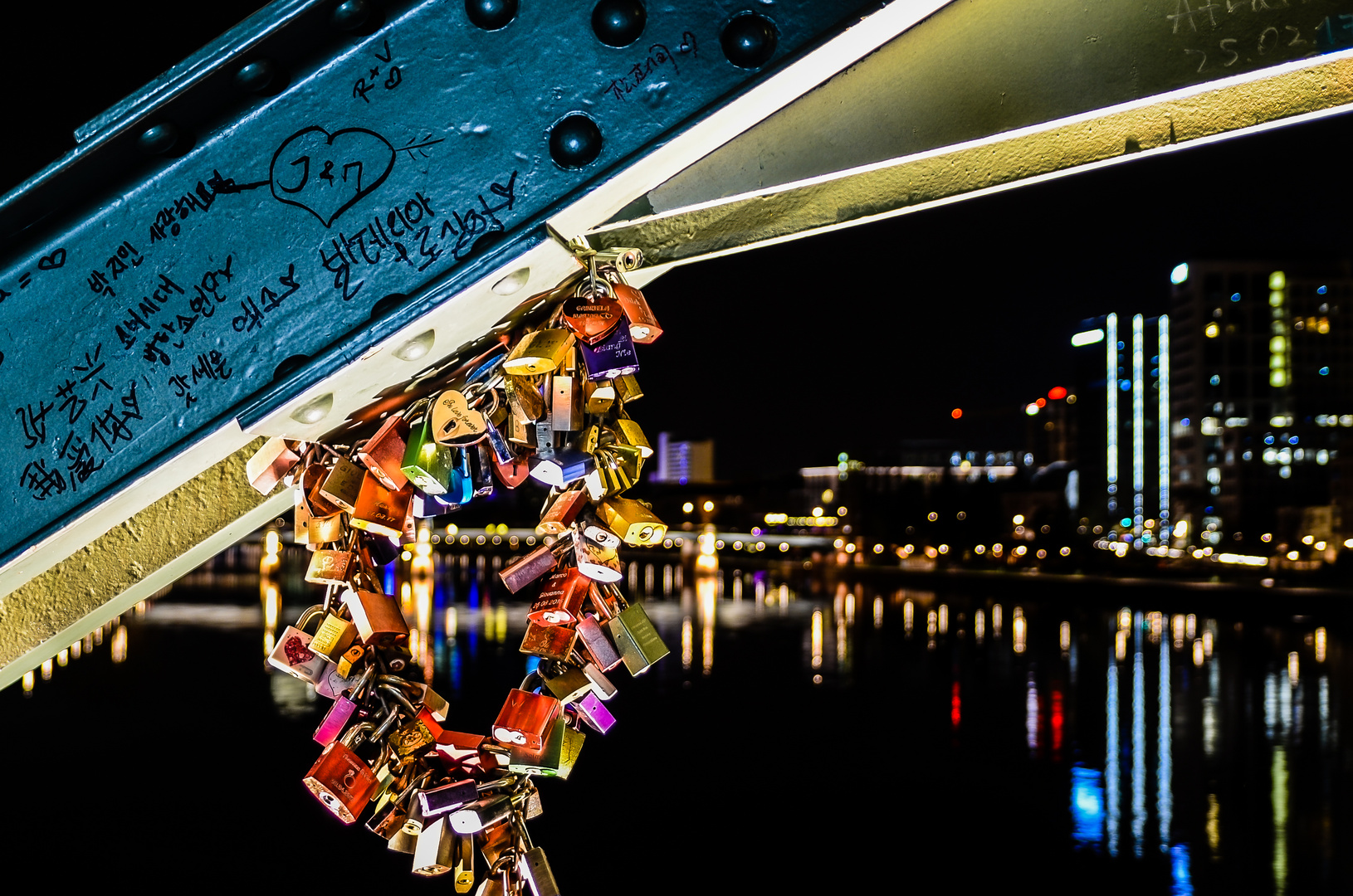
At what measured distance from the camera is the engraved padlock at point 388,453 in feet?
3.91

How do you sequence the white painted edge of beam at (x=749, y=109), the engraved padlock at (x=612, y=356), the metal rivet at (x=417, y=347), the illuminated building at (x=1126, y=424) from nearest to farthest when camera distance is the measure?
the white painted edge of beam at (x=749, y=109) < the metal rivet at (x=417, y=347) < the engraved padlock at (x=612, y=356) < the illuminated building at (x=1126, y=424)

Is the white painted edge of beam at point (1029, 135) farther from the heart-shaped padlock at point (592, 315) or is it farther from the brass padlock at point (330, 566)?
the brass padlock at point (330, 566)

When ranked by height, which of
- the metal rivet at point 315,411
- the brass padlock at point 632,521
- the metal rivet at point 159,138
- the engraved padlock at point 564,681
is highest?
the metal rivet at point 159,138

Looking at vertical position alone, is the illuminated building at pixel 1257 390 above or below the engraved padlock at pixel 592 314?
above

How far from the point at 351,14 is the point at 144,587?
0.96 meters

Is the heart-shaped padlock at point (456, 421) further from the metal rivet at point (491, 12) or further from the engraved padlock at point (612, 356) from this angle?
the metal rivet at point (491, 12)

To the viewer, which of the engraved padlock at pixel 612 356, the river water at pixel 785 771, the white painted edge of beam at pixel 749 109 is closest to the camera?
the white painted edge of beam at pixel 749 109

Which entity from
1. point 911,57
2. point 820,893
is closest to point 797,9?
point 911,57

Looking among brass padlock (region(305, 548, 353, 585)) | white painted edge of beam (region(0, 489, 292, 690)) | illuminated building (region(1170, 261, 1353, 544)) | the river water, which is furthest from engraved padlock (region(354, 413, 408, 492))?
illuminated building (region(1170, 261, 1353, 544))

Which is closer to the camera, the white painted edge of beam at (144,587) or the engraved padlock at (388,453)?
the engraved padlock at (388,453)

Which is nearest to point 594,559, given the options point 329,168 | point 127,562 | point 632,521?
point 632,521

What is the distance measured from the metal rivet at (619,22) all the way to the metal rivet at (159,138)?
0.39 m

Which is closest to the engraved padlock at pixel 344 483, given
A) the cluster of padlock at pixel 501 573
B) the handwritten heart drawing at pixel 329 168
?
the cluster of padlock at pixel 501 573

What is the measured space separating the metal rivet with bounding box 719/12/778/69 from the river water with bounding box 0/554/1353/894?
8.35m
